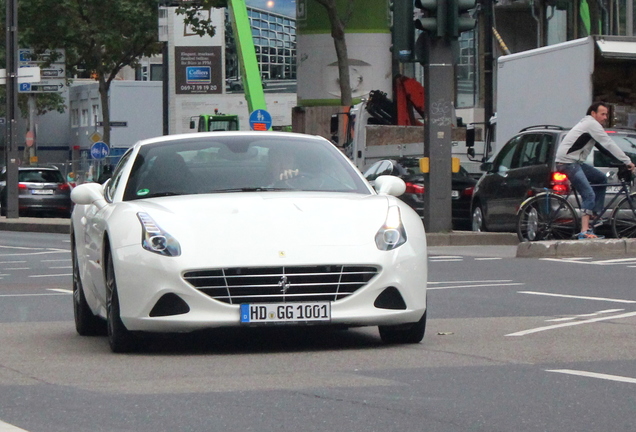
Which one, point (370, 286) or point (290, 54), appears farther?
point (290, 54)

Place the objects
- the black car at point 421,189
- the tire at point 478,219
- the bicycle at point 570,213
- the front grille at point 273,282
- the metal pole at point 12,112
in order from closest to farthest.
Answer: the front grille at point 273,282 → the bicycle at point 570,213 → the tire at point 478,219 → the black car at point 421,189 → the metal pole at point 12,112

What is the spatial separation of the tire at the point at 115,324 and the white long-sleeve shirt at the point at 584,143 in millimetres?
9787

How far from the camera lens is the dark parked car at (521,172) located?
18938 mm

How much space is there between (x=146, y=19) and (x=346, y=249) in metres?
48.1

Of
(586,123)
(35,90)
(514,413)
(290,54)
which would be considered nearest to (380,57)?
(35,90)

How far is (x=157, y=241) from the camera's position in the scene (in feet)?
26.6

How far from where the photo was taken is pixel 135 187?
916 cm

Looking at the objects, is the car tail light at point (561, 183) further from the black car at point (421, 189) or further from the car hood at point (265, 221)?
the car hood at point (265, 221)

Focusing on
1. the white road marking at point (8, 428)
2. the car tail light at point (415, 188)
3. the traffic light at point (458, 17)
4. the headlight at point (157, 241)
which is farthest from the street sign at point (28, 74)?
the white road marking at point (8, 428)

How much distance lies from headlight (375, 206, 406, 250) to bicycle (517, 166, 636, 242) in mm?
9490

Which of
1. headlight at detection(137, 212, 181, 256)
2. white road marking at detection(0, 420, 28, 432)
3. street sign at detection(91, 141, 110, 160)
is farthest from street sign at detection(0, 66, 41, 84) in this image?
white road marking at detection(0, 420, 28, 432)

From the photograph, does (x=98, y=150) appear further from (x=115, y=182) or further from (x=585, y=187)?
(x=115, y=182)

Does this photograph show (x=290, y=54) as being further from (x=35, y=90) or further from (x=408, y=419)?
(x=408, y=419)

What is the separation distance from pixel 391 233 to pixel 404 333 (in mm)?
692
